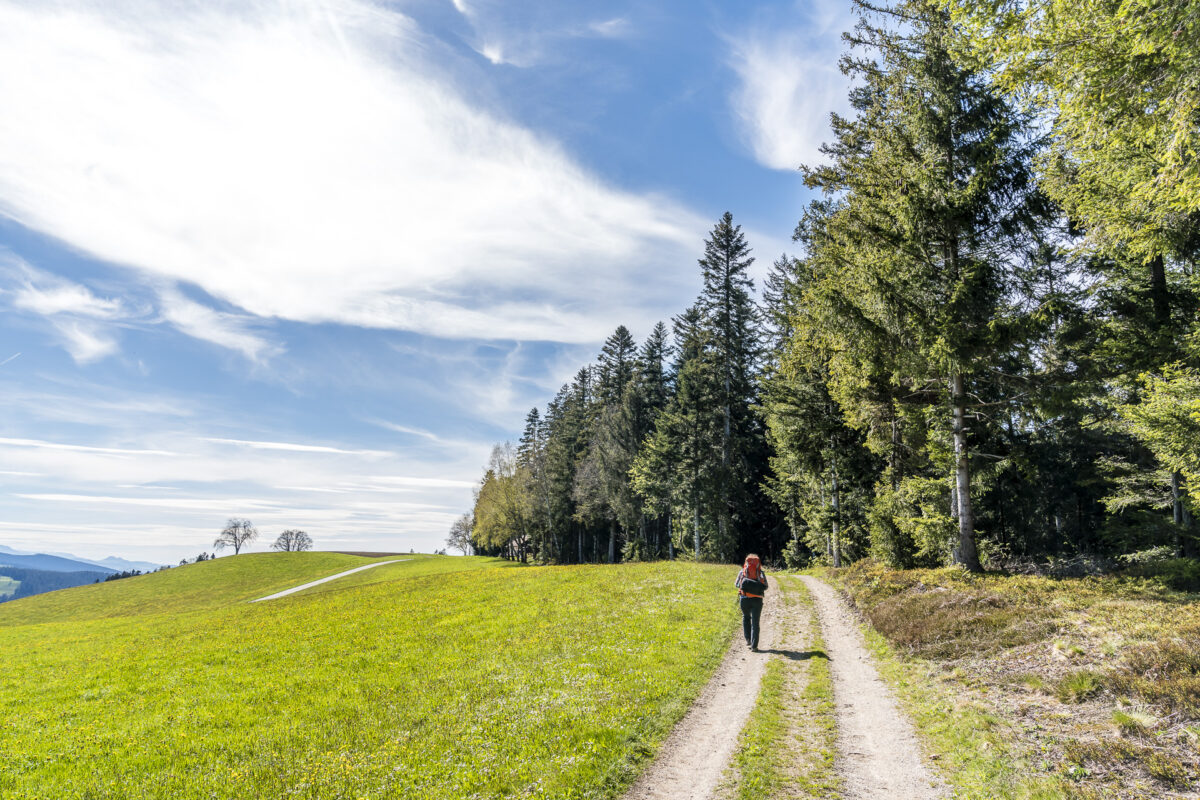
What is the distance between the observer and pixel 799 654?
13500 mm

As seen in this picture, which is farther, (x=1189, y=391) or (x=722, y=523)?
(x=722, y=523)

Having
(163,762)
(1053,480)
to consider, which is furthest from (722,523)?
(163,762)

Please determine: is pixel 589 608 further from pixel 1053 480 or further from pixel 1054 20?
pixel 1053 480

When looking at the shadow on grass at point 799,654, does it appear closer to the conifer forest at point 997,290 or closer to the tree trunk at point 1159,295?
the conifer forest at point 997,290

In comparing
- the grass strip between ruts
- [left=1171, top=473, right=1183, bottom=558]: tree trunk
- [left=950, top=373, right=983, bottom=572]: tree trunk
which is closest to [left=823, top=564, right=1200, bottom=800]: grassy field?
the grass strip between ruts

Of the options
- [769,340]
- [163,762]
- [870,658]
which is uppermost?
[769,340]

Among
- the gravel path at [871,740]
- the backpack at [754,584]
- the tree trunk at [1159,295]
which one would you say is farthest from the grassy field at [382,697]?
the tree trunk at [1159,295]

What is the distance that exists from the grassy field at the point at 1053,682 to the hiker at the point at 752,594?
9.12ft

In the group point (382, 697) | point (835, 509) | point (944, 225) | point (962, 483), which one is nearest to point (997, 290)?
point (944, 225)

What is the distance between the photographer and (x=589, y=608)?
2009 cm

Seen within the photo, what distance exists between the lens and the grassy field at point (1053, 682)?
680 centimetres

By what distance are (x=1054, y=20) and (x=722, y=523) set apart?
3495 centimetres

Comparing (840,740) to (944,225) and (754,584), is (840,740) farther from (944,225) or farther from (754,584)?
(944,225)

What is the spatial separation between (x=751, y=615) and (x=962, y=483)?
8.62 m
